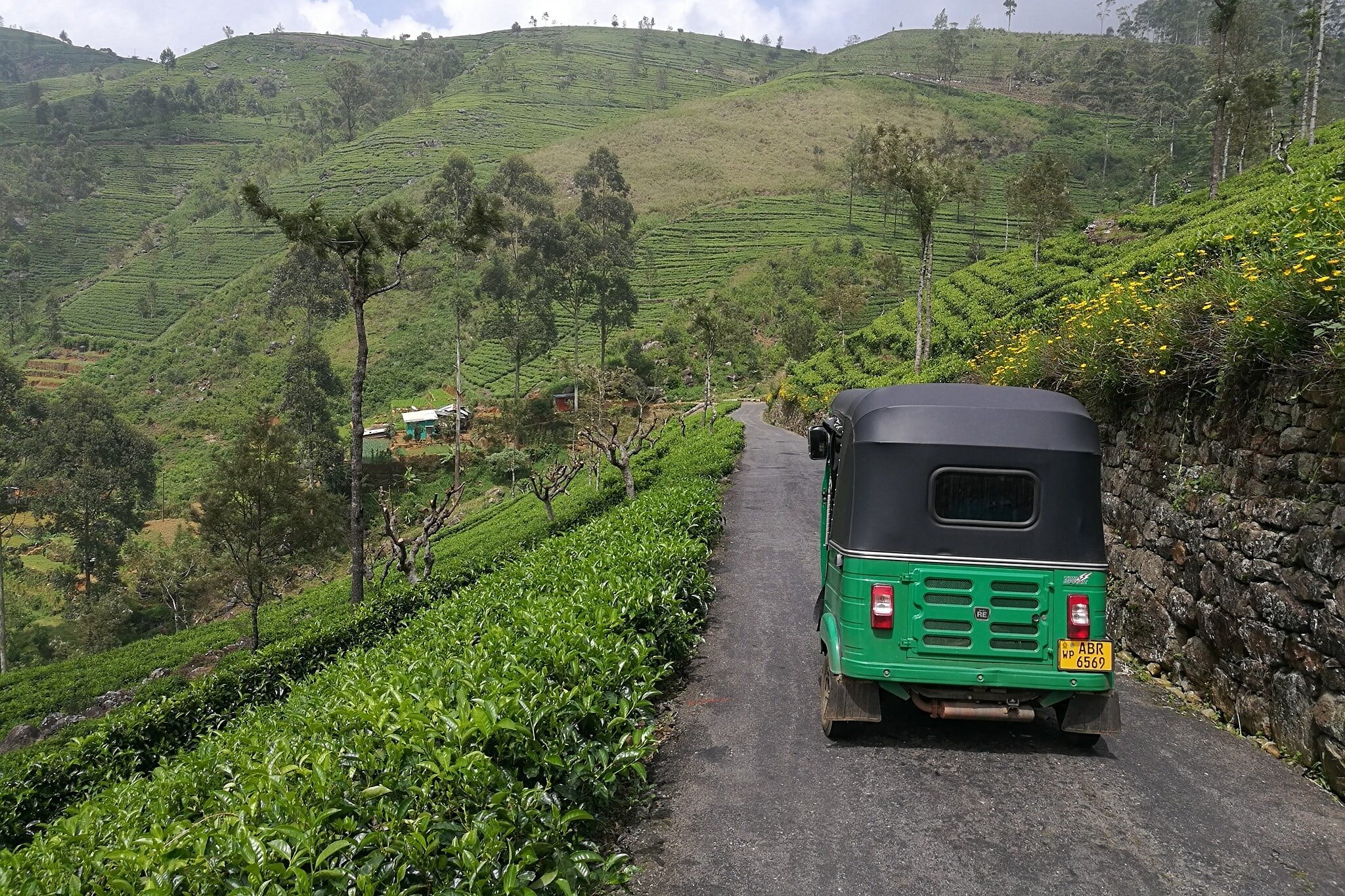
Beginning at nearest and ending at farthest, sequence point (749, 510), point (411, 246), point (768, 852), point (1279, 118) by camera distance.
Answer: point (768, 852) < point (749, 510) < point (411, 246) < point (1279, 118)

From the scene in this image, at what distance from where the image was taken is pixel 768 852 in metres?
4.70

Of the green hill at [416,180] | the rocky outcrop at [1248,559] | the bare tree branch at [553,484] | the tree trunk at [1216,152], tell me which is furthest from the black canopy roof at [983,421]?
the green hill at [416,180]

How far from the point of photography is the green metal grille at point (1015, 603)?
5633 millimetres

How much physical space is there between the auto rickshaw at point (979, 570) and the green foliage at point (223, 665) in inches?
352

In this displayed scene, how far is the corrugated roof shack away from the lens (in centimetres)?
5234

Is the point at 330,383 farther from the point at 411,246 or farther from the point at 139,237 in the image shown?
the point at 139,237

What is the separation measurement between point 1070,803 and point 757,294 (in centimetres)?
6715

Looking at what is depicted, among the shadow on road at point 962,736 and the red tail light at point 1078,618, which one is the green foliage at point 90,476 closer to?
the shadow on road at point 962,736

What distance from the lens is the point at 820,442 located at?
811cm

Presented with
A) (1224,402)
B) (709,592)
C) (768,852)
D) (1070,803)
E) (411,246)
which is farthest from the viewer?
(411,246)

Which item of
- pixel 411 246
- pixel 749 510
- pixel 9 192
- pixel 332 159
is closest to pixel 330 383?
pixel 411 246

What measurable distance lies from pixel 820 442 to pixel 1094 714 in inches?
→ 138

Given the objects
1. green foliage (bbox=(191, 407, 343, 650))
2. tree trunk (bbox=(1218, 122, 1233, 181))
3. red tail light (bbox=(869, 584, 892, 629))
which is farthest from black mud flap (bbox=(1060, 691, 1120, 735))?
tree trunk (bbox=(1218, 122, 1233, 181))

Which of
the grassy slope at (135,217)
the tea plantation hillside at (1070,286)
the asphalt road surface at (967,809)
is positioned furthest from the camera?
the grassy slope at (135,217)
